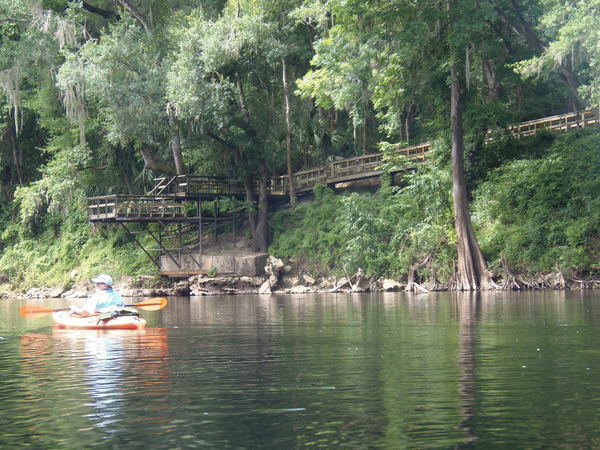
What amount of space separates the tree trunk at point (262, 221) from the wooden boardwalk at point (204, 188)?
45.8 inches

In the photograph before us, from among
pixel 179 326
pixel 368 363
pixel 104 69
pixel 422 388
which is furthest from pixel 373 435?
pixel 104 69

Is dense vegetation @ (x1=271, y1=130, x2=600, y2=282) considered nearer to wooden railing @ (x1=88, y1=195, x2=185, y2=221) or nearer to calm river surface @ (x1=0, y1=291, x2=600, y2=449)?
wooden railing @ (x1=88, y1=195, x2=185, y2=221)

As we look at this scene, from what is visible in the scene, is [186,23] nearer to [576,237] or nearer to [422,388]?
[576,237]

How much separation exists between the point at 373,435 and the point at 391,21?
27816 mm

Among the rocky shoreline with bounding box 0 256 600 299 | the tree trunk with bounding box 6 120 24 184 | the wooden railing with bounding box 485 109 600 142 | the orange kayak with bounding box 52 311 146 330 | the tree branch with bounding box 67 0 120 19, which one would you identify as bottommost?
the orange kayak with bounding box 52 311 146 330

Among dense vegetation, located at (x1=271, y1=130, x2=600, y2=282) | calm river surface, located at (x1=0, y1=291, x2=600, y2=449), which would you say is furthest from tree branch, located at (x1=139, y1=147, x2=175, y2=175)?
calm river surface, located at (x1=0, y1=291, x2=600, y2=449)

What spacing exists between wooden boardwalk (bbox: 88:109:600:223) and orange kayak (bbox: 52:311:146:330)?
19.9 meters

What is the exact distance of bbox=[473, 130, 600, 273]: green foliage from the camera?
3256 cm

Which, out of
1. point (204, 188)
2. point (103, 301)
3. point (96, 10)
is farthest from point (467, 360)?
point (96, 10)

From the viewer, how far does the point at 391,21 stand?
112 ft

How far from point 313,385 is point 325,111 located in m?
38.2

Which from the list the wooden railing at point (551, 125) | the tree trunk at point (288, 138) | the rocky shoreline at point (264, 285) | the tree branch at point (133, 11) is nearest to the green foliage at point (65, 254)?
the rocky shoreline at point (264, 285)

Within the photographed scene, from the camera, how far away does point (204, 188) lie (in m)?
45.3

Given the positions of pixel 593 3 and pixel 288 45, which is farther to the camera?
pixel 288 45
